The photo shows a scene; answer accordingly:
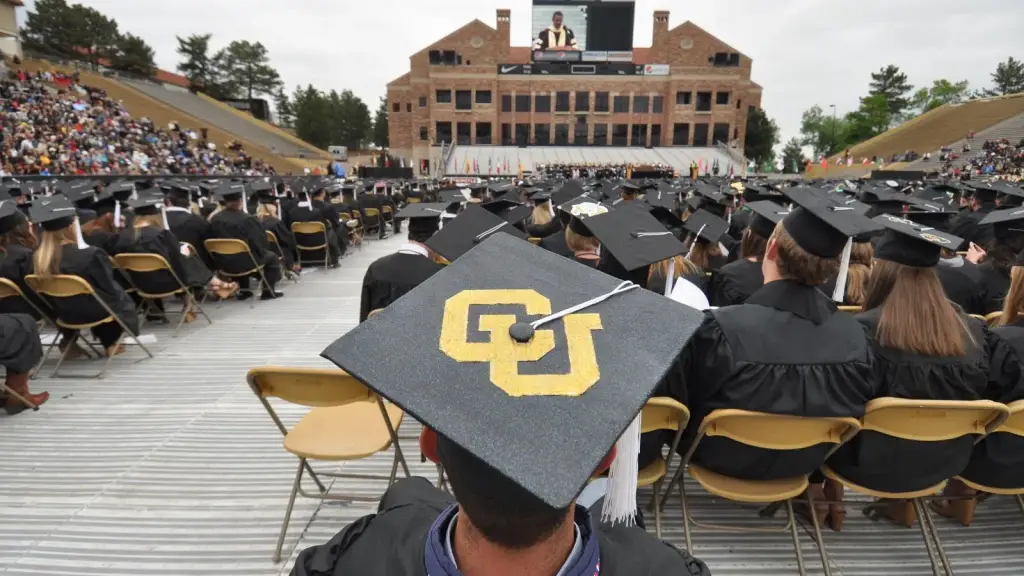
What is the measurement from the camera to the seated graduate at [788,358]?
1.98m

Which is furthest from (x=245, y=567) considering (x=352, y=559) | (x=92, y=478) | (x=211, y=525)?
(x=352, y=559)

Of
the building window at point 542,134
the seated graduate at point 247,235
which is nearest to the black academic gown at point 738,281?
the seated graduate at point 247,235

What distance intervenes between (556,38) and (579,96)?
500 centimetres

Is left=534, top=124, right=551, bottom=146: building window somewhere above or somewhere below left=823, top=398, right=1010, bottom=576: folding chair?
above

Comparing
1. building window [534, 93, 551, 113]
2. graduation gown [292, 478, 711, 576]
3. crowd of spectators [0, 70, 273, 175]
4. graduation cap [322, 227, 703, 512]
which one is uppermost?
building window [534, 93, 551, 113]

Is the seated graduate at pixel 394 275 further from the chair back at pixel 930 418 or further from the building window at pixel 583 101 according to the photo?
the building window at pixel 583 101

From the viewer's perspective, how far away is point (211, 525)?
8.11 ft

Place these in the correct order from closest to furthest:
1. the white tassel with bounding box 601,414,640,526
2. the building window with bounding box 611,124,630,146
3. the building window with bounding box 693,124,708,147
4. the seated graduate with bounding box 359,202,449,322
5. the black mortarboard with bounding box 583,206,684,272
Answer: the white tassel with bounding box 601,414,640,526 < the black mortarboard with bounding box 583,206,684,272 < the seated graduate with bounding box 359,202,449,322 < the building window with bounding box 693,124,708,147 < the building window with bounding box 611,124,630,146

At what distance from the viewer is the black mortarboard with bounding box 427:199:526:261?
3.73 metres

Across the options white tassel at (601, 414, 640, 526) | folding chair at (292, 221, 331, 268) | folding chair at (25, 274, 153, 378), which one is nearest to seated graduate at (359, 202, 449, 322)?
folding chair at (25, 274, 153, 378)

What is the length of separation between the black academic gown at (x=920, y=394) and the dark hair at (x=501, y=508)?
1827 mm

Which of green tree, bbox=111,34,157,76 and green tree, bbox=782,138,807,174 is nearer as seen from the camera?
green tree, bbox=111,34,157,76

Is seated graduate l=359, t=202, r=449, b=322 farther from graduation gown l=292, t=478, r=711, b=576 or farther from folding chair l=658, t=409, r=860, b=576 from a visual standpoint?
graduation gown l=292, t=478, r=711, b=576

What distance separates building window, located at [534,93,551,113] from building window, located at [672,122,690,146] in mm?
11059
